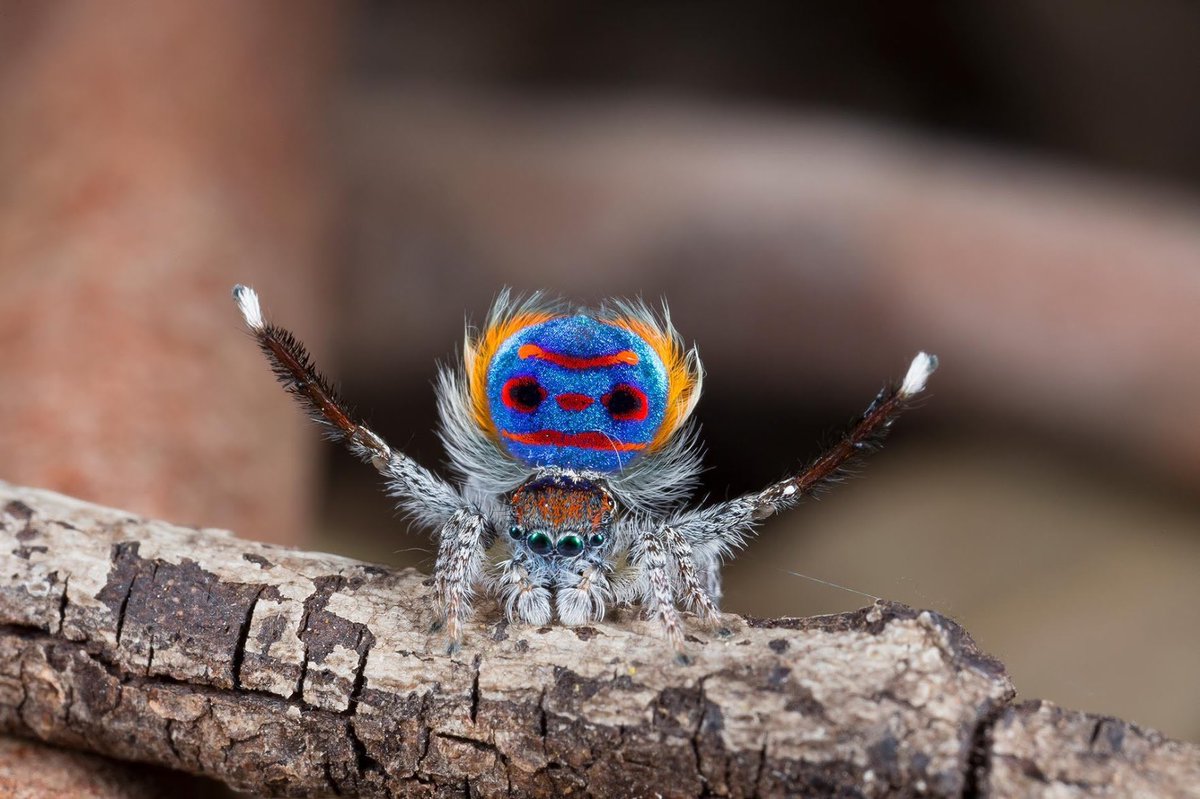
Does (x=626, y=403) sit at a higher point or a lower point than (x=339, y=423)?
higher

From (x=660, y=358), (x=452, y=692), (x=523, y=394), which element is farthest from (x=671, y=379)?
(x=452, y=692)

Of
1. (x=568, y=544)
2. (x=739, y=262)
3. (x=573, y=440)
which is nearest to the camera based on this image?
(x=568, y=544)

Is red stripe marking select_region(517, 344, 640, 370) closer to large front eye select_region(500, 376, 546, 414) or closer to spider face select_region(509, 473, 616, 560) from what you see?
large front eye select_region(500, 376, 546, 414)

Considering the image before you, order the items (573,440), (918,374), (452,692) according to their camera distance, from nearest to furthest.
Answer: (452,692), (918,374), (573,440)

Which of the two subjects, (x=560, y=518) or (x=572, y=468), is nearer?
(x=560, y=518)

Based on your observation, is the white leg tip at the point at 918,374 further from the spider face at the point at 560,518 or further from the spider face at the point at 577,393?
the spider face at the point at 560,518

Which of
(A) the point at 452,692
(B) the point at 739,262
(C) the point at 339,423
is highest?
(B) the point at 739,262

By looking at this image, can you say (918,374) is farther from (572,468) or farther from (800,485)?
(572,468)

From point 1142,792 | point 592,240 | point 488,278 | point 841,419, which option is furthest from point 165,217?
point 1142,792
